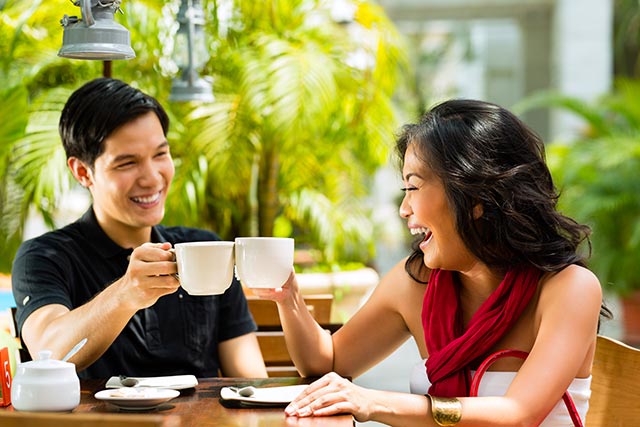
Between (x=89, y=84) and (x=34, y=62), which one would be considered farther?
(x=34, y=62)

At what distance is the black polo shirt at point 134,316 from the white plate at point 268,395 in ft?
1.57

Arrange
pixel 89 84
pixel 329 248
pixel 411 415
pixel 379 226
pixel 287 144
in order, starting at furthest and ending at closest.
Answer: pixel 379 226 < pixel 329 248 < pixel 287 144 < pixel 89 84 < pixel 411 415

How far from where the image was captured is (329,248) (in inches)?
241

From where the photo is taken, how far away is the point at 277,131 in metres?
5.23

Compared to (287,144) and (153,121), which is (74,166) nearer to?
(153,121)

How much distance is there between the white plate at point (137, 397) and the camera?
1.76 metres

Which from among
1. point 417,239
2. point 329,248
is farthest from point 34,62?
point 417,239

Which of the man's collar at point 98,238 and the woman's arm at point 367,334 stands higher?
the man's collar at point 98,238

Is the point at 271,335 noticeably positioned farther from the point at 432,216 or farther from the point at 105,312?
the point at 432,216

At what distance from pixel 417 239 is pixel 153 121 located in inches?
28.9

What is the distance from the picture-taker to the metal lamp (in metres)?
1.95

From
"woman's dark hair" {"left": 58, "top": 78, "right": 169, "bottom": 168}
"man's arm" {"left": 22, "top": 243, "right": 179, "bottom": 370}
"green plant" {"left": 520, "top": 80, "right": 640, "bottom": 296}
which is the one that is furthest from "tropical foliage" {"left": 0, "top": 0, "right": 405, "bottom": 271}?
"man's arm" {"left": 22, "top": 243, "right": 179, "bottom": 370}

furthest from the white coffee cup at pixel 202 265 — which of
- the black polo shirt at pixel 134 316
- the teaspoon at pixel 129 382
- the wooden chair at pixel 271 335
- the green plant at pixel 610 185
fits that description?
the green plant at pixel 610 185

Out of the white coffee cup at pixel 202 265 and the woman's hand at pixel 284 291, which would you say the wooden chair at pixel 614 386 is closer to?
the woman's hand at pixel 284 291
